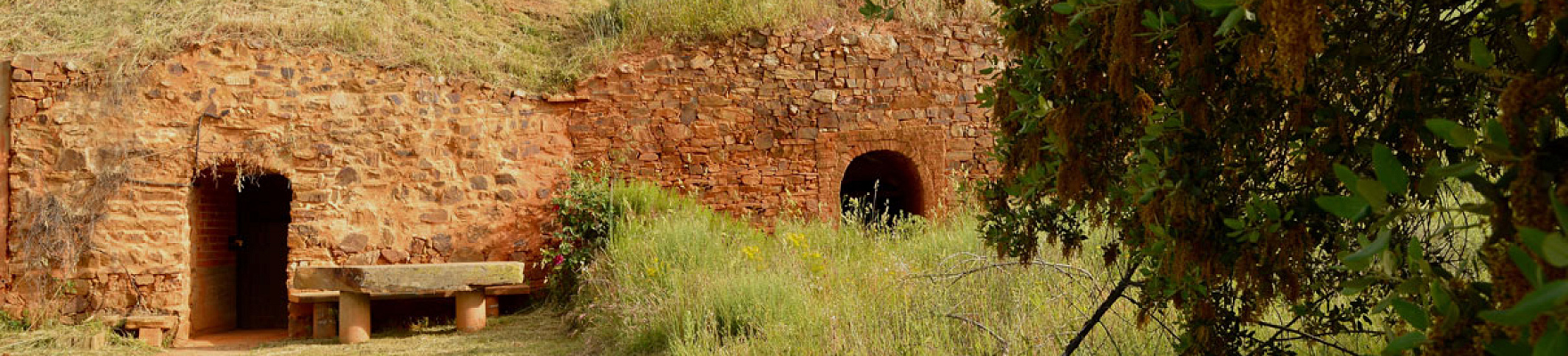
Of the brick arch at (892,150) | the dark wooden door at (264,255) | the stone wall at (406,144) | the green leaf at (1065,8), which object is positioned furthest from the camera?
the dark wooden door at (264,255)

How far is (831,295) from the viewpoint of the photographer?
618 cm

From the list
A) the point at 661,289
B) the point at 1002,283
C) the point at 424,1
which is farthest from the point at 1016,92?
the point at 424,1

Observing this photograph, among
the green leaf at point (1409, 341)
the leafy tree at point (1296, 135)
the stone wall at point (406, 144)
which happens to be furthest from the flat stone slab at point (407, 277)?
the green leaf at point (1409, 341)

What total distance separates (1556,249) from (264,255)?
1375 centimetres

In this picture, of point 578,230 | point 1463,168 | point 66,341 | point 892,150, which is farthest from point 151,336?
point 1463,168

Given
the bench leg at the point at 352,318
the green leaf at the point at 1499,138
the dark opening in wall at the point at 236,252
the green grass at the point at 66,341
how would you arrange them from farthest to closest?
the dark opening in wall at the point at 236,252 < the bench leg at the point at 352,318 < the green grass at the point at 66,341 < the green leaf at the point at 1499,138

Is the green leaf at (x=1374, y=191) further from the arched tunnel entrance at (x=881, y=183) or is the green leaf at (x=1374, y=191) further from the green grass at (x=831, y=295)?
the arched tunnel entrance at (x=881, y=183)

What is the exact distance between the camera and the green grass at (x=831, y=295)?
16.1ft

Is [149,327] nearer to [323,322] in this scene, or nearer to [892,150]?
[323,322]

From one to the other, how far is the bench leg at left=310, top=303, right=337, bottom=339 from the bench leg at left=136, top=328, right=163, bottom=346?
117 centimetres

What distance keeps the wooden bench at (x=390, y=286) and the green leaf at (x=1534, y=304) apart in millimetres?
8015

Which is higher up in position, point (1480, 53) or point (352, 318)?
point (1480, 53)

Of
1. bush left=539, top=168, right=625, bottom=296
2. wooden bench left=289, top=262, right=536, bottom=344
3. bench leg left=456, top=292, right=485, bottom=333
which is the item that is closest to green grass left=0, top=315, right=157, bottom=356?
wooden bench left=289, top=262, right=536, bottom=344

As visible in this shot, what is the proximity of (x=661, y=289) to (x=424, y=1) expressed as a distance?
537 cm
